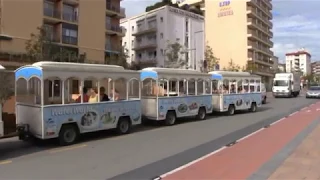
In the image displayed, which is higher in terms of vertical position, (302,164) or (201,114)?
(201,114)

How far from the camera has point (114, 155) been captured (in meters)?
9.30

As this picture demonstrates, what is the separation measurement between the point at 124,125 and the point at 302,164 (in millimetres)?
7479

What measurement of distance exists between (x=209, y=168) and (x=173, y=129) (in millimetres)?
7141

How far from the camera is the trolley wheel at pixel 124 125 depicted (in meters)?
13.3

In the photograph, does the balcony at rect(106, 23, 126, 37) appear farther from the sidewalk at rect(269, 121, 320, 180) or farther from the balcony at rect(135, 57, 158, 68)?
the sidewalk at rect(269, 121, 320, 180)

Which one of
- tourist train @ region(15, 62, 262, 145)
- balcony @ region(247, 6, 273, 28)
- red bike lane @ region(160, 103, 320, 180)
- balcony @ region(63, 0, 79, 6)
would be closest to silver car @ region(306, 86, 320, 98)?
tourist train @ region(15, 62, 262, 145)

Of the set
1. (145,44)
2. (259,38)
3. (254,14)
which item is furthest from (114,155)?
(259,38)

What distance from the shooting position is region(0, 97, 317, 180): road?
7453 mm

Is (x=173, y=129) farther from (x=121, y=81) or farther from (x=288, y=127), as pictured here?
(x=288, y=127)

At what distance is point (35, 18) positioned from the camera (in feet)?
125

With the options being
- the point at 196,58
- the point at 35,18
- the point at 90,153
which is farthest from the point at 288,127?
the point at 196,58

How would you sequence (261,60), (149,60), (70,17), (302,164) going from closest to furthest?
(302,164) → (70,17) → (149,60) → (261,60)

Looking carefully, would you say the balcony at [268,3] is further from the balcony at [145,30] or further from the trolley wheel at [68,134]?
the trolley wheel at [68,134]

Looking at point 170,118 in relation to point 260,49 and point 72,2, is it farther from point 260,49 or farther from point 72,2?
point 260,49
